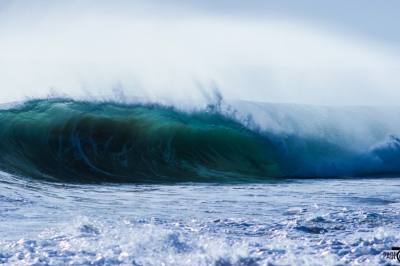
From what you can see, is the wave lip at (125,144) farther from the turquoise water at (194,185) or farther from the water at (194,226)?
the water at (194,226)

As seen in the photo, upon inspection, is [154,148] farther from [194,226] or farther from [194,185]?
[194,226]

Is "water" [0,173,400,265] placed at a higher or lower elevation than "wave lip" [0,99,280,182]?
lower

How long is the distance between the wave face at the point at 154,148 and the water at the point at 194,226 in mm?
2703

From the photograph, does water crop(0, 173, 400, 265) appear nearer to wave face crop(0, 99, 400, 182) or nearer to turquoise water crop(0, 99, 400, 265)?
turquoise water crop(0, 99, 400, 265)

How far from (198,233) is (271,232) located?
788mm
